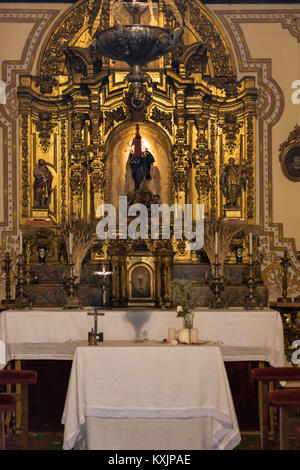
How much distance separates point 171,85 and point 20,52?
7.27 ft

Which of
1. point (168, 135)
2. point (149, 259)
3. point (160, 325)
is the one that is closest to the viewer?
point (160, 325)

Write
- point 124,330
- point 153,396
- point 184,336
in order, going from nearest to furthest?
point 153,396
point 184,336
point 124,330

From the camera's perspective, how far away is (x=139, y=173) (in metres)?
10.3

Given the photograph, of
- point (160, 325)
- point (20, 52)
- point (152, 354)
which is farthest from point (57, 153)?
point (152, 354)

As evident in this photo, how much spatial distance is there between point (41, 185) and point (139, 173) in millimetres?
1364

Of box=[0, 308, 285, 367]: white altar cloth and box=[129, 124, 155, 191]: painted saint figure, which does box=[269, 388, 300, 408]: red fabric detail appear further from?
box=[129, 124, 155, 191]: painted saint figure

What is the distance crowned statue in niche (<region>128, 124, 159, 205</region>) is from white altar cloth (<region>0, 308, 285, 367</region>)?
2.29m

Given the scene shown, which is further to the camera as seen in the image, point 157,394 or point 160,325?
point 160,325

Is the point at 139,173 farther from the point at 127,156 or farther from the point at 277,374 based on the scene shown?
the point at 277,374

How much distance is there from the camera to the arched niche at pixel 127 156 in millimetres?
10469

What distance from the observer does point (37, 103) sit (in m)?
10.6

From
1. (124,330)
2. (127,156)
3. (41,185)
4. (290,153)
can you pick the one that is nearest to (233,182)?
(290,153)

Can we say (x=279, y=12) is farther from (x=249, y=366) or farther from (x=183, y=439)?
(x=183, y=439)

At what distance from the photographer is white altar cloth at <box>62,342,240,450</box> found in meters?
6.46
